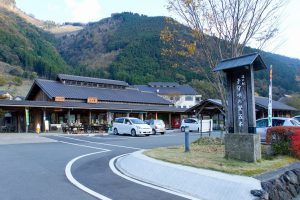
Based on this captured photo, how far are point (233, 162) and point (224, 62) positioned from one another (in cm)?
311

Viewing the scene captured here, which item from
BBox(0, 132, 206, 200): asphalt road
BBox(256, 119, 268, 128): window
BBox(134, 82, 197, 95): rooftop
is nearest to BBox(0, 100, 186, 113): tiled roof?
BBox(256, 119, 268, 128): window

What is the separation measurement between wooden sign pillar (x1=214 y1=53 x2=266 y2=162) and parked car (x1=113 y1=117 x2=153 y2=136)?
53.1 ft

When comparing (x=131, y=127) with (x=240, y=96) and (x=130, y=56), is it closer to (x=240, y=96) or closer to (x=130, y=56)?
(x=240, y=96)

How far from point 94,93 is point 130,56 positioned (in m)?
56.3

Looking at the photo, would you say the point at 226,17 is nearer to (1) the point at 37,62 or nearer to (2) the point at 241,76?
(2) the point at 241,76

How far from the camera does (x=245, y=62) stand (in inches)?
368

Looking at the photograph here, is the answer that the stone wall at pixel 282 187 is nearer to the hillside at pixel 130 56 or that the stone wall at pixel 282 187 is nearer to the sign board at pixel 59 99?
the sign board at pixel 59 99

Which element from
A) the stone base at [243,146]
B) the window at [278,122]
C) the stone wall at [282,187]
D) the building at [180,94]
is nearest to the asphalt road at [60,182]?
the stone wall at [282,187]

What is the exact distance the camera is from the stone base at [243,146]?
29.1 ft

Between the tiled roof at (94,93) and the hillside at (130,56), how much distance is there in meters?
22.3

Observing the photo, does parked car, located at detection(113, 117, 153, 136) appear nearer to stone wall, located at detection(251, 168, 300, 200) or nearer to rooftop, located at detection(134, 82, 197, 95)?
stone wall, located at detection(251, 168, 300, 200)

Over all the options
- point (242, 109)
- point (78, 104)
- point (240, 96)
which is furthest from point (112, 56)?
point (242, 109)

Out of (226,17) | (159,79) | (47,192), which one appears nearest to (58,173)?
(47,192)

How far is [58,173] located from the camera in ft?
28.1
